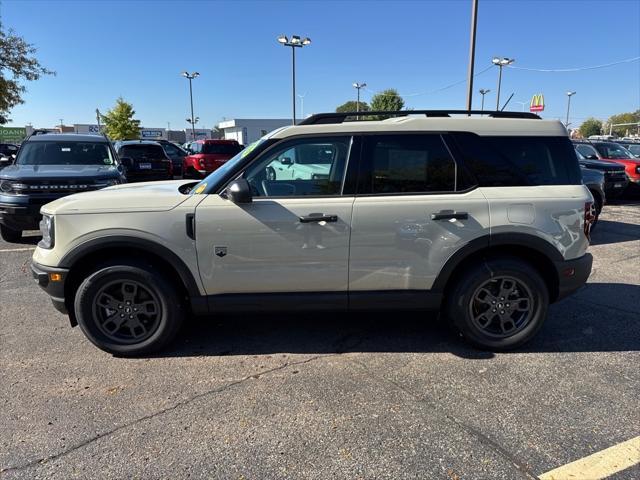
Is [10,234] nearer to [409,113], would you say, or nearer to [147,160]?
[409,113]

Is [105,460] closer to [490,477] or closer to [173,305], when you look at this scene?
[173,305]

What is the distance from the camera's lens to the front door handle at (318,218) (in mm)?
3582

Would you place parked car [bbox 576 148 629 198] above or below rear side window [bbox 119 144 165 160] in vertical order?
below

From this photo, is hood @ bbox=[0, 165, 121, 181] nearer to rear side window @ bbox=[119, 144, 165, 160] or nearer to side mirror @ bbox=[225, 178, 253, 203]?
side mirror @ bbox=[225, 178, 253, 203]

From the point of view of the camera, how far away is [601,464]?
254 centimetres

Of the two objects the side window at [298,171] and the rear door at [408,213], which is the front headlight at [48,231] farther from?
the rear door at [408,213]

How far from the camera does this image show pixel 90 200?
3693 mm

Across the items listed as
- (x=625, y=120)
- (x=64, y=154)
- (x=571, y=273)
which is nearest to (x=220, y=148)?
(x=64, y=154)

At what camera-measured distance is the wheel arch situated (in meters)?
3.73

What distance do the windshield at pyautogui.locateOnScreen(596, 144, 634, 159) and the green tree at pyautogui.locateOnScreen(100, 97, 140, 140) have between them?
56.3m

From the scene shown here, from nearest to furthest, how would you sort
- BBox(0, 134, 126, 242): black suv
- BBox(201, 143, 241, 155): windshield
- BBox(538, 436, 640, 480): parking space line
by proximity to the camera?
BBox(538, 436, 640, 480): parking space line < BBox(0, 134, 126, 242): black suv < BBox(201, 143, 241, 155): windshield

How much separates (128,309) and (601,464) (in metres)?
3.34

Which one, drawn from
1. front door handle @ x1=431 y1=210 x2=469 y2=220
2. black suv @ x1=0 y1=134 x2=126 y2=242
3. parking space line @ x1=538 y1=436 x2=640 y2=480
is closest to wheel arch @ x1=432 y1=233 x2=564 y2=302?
front door handle @ x1=431 y1=210 x2=469 y2=220

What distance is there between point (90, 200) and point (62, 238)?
35 centimetres
